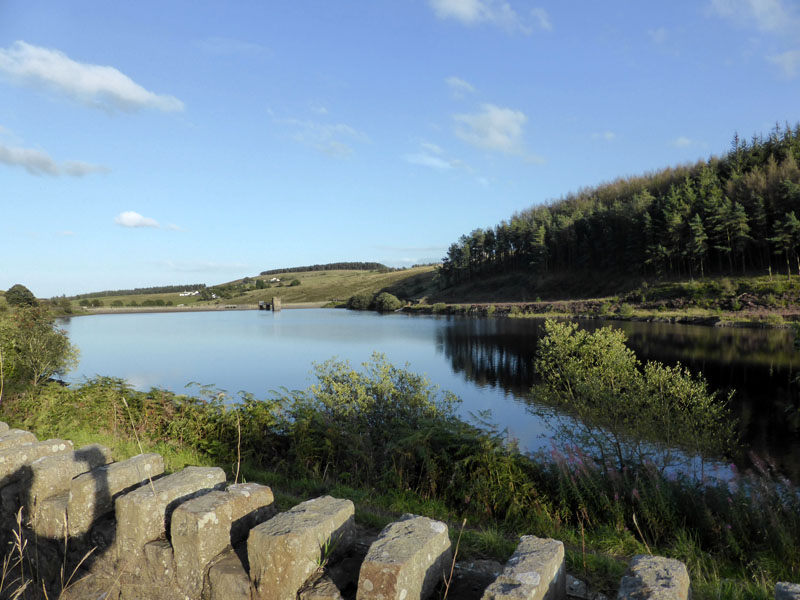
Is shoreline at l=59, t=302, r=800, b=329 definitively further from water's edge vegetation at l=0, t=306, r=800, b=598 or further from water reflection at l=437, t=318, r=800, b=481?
water's edge vegetation at l=0, t=306, r=800, b=598

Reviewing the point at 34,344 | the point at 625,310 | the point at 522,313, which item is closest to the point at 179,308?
the point at 522,313

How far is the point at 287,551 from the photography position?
2609 mm

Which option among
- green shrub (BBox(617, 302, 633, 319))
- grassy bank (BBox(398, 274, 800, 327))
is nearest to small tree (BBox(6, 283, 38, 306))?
grassy bank (BBox(398, 274, 800, 327))

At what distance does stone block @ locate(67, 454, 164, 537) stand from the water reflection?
1365 cm

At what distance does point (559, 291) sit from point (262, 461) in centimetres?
8818

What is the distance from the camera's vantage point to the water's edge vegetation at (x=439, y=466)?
690 centimetres

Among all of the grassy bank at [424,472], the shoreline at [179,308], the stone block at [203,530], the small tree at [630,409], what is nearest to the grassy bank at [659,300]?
the small tree at [630,409]

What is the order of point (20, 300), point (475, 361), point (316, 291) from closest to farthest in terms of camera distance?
point (20, 300) < point (475, 361) < point (316, 291)

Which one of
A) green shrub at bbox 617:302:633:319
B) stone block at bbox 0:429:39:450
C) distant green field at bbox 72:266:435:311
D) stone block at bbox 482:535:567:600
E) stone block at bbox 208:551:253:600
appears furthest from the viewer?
distant green field at bbox 72:266:435:311

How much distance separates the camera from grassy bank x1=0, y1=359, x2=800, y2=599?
6941mm

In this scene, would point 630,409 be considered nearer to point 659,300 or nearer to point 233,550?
point 233,550

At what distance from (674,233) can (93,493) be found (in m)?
86.9

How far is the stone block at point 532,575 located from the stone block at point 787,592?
0.94m

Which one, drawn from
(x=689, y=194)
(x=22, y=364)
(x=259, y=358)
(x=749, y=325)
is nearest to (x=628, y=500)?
(x=22, y=364)
